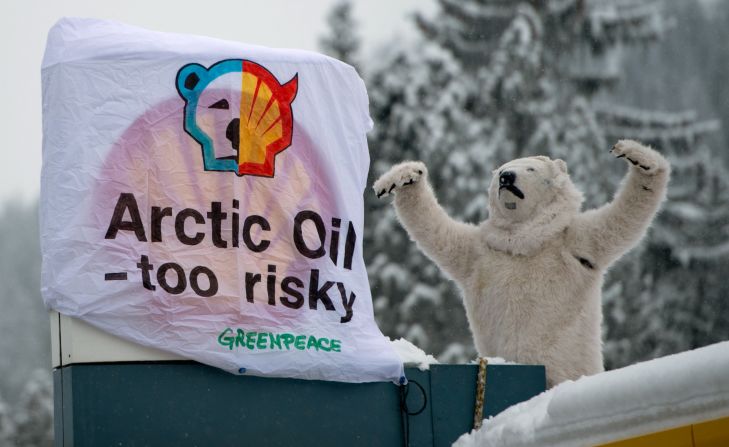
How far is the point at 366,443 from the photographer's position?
14.2 ft

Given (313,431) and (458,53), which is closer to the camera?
(313,431)

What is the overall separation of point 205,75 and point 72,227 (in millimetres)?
719

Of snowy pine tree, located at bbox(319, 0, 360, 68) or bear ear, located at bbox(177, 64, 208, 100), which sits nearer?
bear ear, located at bbox(177, 64, 208, 100)

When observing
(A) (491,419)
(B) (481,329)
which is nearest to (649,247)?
(B) (481,329)

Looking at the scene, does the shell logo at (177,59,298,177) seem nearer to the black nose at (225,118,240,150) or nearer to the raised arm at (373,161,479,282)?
the black nose at (225,118,240,150)

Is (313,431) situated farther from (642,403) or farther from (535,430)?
(642,403)

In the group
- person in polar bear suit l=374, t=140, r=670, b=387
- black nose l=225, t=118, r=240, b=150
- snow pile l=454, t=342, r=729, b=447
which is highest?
black nose l=225, t=118, r=240, b=150

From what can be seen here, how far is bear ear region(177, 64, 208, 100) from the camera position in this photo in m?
4.32

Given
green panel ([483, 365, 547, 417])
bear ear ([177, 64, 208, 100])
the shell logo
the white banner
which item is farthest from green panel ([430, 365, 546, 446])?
bear ear ([177, 64, 208, 100])

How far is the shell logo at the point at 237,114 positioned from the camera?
432cm

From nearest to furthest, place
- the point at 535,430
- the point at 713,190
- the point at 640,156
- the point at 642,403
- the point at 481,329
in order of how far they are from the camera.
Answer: the point at 642,403 → the point at 535,430 → the point at 640,156 → the point at 481,329 → the point at 713,190

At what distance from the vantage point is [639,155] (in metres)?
5.24

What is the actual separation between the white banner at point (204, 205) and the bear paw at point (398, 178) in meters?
0.87

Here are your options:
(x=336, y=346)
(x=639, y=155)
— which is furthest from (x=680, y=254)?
(x=336, y=346)
